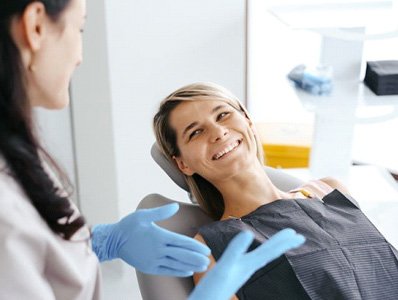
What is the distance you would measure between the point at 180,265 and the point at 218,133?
1.38ft

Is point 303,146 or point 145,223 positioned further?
point 303,146

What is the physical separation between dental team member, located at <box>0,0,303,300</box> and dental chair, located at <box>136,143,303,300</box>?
1.10ft

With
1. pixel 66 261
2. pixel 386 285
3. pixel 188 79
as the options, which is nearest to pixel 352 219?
pixel 386 285

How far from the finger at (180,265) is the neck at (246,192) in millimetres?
386

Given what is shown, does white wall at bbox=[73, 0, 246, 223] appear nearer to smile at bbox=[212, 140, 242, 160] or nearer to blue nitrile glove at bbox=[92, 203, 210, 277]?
smile at bbox=[212, 140, 242, 160]

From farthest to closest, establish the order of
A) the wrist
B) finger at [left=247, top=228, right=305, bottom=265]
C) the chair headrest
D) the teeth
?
the chair headrest, the teeth, the wrist, finger at [left=247, top=228, right=305, bottom=265]

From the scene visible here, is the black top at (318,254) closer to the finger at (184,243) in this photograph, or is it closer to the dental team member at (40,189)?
the finger at (184,243)

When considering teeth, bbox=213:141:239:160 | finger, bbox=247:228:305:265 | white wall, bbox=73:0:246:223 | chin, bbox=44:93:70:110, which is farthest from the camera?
white wall, bbox=73:0:246:223

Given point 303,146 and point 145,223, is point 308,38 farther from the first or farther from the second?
point 145,223

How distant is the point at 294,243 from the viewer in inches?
46.8

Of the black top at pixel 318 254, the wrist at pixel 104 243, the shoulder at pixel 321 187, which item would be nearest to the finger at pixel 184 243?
the wrist at pixel 104 243

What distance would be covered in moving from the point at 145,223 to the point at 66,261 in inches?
14.3

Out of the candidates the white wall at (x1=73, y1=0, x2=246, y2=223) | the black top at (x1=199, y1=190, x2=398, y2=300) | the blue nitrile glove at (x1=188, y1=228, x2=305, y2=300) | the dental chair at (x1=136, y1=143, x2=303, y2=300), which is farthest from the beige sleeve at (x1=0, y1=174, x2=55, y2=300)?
the white wall at (x1=73, y1=0, x2=246, y2=223)

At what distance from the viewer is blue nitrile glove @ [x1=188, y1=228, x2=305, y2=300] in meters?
1.13
